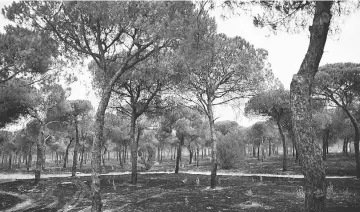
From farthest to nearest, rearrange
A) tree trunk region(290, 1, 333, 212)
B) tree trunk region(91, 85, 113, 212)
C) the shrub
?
the shrub < tree trunk region(91, 85, 113, 212) < tree trunk region(290, 1, 333, 212)

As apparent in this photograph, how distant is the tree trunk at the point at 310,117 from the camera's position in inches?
249

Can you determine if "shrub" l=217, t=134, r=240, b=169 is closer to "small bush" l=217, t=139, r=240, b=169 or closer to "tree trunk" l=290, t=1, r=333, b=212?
"small bush" l=217, t=139, r=240, b=169

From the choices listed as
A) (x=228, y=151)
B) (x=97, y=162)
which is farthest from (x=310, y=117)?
(x=228, y=151)

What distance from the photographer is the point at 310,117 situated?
6.97 meters

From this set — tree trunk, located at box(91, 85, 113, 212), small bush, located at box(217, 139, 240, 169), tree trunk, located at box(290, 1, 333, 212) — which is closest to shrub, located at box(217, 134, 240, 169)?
small bush, located at box(217, 139, 240, 169)

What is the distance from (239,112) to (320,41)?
1704 cm

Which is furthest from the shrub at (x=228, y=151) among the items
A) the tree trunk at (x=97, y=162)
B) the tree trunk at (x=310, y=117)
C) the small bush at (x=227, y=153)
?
the tree trunk at (x=310, y=117)

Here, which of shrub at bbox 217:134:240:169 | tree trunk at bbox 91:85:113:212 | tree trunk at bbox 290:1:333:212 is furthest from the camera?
shrub at bbox 217:134:240:169

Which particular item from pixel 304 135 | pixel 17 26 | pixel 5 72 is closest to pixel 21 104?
pixel 5 72

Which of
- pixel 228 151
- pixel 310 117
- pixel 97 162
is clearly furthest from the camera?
pixel 228 151

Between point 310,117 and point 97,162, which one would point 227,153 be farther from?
point 310,117

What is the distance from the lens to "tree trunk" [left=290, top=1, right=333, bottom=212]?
20.8 ft

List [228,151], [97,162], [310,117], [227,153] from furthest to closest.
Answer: [227,153] < [228,151] < [97,162] < [310,117]

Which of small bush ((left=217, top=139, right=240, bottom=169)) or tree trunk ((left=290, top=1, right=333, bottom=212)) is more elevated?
tree trunk ((left=290, top=1, right=333, bottom=212))
